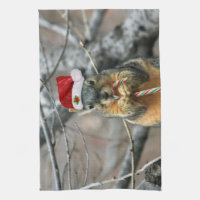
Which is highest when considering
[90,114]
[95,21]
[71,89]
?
[95,21]

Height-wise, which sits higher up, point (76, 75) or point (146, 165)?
point (76, 75)

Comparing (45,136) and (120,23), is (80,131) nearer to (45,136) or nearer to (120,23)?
(45,136)

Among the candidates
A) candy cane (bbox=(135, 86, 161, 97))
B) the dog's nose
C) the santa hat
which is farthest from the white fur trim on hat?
candy cane (bbox=(135, 86, 161, 97))

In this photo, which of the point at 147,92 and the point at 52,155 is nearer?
the point at 147,92

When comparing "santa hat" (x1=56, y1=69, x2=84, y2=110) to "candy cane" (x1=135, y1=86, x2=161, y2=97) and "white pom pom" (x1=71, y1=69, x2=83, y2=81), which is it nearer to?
"white pom pom" (x1=71, y1=69, x2=83, y2=81)

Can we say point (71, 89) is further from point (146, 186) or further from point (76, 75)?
point (146, 186)

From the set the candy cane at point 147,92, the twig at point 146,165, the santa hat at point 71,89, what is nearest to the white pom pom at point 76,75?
the santa hat at point 71,89

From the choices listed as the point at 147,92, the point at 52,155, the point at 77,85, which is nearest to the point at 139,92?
the point at 147,92
